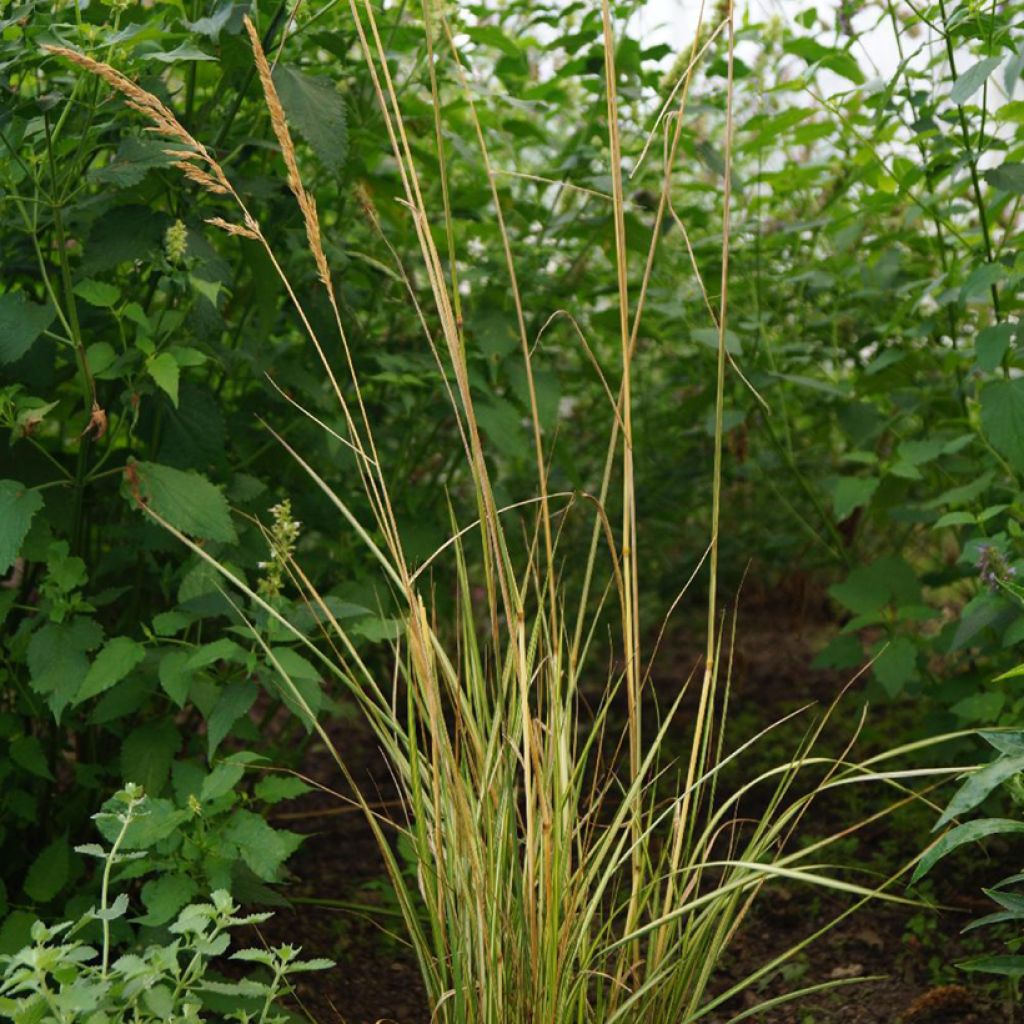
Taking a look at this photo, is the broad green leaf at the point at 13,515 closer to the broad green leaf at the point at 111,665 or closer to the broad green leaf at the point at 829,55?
the broad green leaf at the point at 111,665

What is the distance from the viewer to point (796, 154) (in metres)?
4.24

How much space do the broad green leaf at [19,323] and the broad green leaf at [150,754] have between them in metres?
0.55

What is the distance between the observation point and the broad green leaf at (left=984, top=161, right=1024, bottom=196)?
2.04 meters

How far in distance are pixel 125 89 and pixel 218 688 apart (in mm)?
814

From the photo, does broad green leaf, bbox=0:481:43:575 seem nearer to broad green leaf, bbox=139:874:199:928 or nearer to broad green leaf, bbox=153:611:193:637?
broad green leaf, bbox=153:611:193:637

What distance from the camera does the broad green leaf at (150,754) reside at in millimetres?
1817

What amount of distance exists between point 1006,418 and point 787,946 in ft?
3.13

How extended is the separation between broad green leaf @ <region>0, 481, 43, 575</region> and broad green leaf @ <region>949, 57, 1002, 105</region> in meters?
1.37

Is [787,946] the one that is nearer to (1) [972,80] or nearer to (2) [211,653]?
(2) [211,653]

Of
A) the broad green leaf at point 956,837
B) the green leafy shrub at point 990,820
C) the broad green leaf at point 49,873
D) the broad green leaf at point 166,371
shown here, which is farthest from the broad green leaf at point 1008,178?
the broad green leaf at point 49,873

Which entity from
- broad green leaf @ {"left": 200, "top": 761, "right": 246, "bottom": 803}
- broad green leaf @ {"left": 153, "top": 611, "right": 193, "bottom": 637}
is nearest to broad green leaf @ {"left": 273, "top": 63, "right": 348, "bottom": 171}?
broad green leaf @ {"left": 153, "top": 611, "right": 193, "bottom": 637}

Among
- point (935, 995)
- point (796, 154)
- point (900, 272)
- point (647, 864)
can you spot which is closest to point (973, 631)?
point (935, 995)

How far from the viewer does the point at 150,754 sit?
1.86 meters

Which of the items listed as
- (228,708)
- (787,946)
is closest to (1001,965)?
(787,946)
